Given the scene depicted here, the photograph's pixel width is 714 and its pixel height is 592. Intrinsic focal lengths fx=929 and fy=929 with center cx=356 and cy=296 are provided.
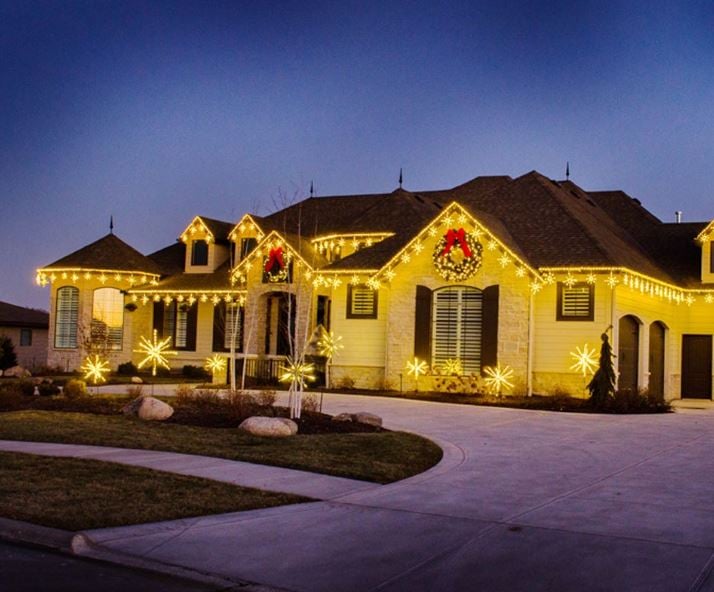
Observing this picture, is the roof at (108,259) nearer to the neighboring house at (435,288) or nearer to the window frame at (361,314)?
the neighboring house at (435,288)

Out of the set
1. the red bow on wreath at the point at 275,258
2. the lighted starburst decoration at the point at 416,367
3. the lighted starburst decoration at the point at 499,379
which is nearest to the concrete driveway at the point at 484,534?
the lighted starburst decoration at the point at 499,379

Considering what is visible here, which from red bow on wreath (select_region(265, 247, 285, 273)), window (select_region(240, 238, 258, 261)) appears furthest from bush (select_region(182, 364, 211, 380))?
red bow on wreath (select_region(265, 247, 285, 273))

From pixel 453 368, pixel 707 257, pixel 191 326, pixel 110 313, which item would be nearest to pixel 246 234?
pixel 191 326

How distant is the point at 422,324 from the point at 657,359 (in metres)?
8.23

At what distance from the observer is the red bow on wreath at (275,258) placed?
3241 cm

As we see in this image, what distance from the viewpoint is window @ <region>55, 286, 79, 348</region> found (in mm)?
37719

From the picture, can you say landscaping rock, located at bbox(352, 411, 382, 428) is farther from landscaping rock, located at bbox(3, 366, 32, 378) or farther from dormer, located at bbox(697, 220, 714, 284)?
landscaping rock, located at bbox(3, 366, 32, 378)

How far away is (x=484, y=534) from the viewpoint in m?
9.01

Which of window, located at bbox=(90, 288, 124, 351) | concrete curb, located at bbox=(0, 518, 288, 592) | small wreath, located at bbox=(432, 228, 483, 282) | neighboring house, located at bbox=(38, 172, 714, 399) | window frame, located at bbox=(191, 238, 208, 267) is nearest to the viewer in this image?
concrete curb, located at bbox=(0, 518, 288, 592)

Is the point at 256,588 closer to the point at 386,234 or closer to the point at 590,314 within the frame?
the point at 590,314

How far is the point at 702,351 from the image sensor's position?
3169 cm

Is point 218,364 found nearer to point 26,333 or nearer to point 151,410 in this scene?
point 151,410

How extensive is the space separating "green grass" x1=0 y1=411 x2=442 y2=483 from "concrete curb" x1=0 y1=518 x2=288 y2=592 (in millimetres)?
4386

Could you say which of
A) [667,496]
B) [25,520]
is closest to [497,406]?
[667,496]
